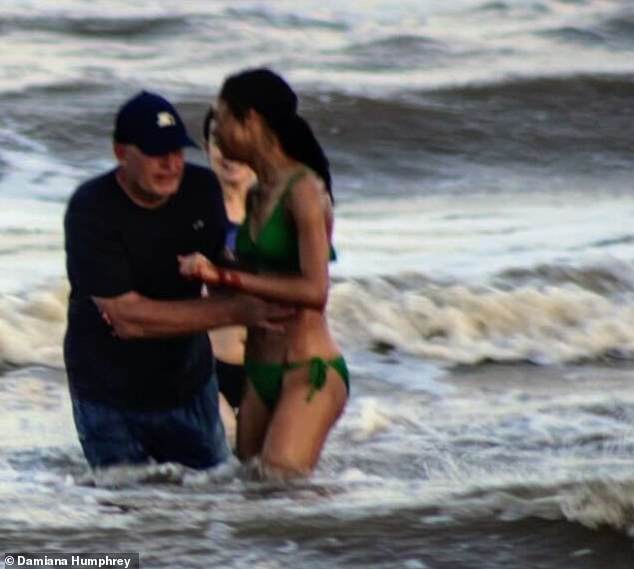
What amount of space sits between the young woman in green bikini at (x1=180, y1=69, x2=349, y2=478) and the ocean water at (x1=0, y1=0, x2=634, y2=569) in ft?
0.79

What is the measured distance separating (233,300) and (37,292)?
5403 millimetres

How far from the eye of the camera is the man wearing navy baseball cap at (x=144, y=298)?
575 centimetres

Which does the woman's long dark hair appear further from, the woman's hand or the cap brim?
the woman's hand

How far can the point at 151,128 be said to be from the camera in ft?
19.0

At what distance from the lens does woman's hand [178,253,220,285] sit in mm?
5609

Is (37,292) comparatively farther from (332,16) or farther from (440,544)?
(332,16)

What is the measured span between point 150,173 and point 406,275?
237 inches

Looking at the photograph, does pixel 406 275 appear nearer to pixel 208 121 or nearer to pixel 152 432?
pixel 208 121

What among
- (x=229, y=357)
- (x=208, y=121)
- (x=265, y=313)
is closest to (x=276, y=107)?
(x=208, y=121)

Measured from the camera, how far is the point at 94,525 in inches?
237

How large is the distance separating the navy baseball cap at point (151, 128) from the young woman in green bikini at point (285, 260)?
0.78 feet

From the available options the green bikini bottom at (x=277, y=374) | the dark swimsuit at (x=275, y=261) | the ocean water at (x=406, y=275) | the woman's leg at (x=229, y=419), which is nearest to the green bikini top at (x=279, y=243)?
the dark swimsuit at (x=275, y=261)

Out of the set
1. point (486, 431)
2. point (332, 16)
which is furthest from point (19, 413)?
point (332, 16)

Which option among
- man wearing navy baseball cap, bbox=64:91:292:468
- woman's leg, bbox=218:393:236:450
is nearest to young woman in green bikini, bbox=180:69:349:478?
man wearing navy baseball cap, bbox=64:91:292:468
